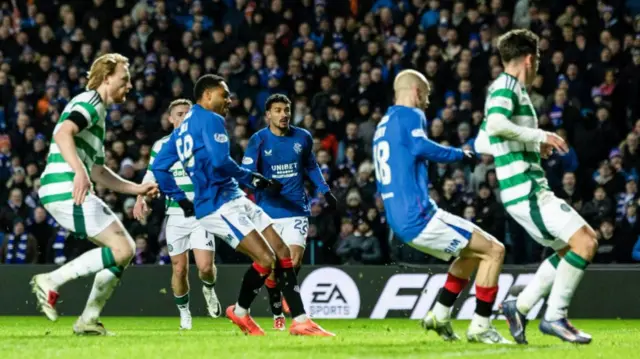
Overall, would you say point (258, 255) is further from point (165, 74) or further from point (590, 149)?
point (165, 74)

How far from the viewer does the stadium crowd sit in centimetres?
1677

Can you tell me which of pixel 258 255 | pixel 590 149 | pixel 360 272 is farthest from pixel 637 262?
pixel 258 255

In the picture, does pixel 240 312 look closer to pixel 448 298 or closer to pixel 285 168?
pixel 285 168

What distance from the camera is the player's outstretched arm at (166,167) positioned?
1153 cm

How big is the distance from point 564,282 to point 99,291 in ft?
12.3

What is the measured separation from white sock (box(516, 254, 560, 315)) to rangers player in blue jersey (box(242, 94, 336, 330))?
3445mm

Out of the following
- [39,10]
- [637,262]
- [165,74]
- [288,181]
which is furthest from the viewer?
[39,10]

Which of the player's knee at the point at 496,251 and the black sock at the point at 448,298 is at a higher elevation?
the player's knee at the point at 496,251

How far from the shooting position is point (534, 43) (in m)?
9.37

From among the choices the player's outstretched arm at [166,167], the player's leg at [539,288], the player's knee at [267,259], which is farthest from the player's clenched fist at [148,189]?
the player's leg at [539,288]

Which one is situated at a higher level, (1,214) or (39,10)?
(39,10)

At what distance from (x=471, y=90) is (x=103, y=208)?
32.5ft

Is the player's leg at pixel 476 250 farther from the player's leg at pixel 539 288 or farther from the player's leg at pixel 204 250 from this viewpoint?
the player's leg at pixel 204 250

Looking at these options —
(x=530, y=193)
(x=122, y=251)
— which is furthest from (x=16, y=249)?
(x=530, y=193)
